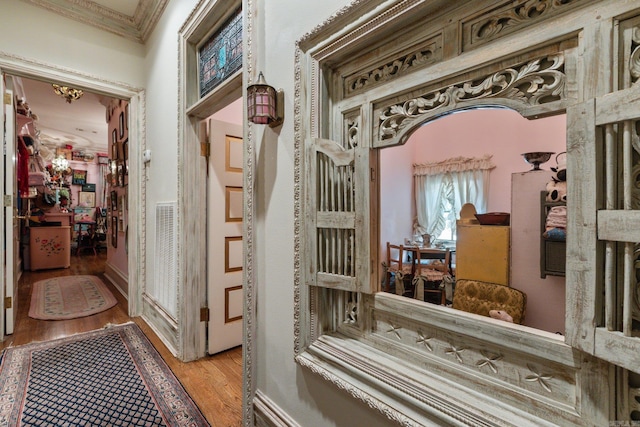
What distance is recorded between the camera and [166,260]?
270 cm

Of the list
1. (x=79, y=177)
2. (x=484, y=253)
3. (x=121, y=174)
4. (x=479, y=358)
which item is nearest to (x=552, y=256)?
(x=484, y=253)

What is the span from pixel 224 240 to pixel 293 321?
1334 mm

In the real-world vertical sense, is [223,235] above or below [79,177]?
below

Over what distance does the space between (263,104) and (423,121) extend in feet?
2.45

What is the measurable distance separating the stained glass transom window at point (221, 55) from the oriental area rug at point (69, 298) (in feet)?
9.61

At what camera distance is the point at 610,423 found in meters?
0.65

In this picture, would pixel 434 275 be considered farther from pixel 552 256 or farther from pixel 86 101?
pixel 86 101

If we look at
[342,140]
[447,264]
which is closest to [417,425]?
[342,140]

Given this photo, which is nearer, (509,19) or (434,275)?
(509,19)

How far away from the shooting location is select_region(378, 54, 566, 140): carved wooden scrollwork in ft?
2.39

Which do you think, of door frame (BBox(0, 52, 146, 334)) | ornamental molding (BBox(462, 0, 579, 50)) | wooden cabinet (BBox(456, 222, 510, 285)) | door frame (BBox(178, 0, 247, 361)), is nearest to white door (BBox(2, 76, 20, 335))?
door frame (BBox(0, 52, 146, 334))

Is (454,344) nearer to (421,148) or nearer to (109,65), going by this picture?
(109,65)

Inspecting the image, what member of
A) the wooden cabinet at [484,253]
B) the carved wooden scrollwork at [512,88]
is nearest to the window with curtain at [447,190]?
the wooden cabinet at [484,253]

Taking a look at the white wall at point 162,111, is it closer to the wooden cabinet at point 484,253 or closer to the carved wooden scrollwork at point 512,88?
the carved wooden scrollwork at point 512,88
